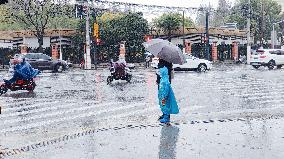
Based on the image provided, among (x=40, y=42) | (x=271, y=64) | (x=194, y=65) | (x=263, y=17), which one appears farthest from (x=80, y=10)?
(x=263, y=17)

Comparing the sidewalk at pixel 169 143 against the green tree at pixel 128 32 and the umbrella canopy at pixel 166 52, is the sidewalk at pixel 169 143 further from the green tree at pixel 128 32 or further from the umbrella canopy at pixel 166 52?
the green tree at pixel 128 32

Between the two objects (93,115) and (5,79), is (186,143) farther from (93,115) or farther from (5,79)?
(5,79)

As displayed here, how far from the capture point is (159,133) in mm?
9117

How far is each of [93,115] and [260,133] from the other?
4702 mm

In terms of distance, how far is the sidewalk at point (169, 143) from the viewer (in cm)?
727

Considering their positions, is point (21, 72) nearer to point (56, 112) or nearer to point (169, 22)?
point (56, 112)

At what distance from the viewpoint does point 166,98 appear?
1028 centimetres

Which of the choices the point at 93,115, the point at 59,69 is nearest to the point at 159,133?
the point at 93,115

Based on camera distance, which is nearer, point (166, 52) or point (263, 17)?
point (166, 52)

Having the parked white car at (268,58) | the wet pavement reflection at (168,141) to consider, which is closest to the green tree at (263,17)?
the parked white car at (268,58)

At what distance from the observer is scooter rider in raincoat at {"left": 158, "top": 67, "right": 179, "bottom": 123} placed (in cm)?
1023

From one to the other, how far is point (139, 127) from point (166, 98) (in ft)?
3.14

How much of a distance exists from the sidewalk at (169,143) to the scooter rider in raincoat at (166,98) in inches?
11.3

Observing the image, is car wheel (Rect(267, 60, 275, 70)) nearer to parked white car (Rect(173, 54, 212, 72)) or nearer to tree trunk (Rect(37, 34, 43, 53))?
parked white car (Rect(173, 54, 212, 72))
